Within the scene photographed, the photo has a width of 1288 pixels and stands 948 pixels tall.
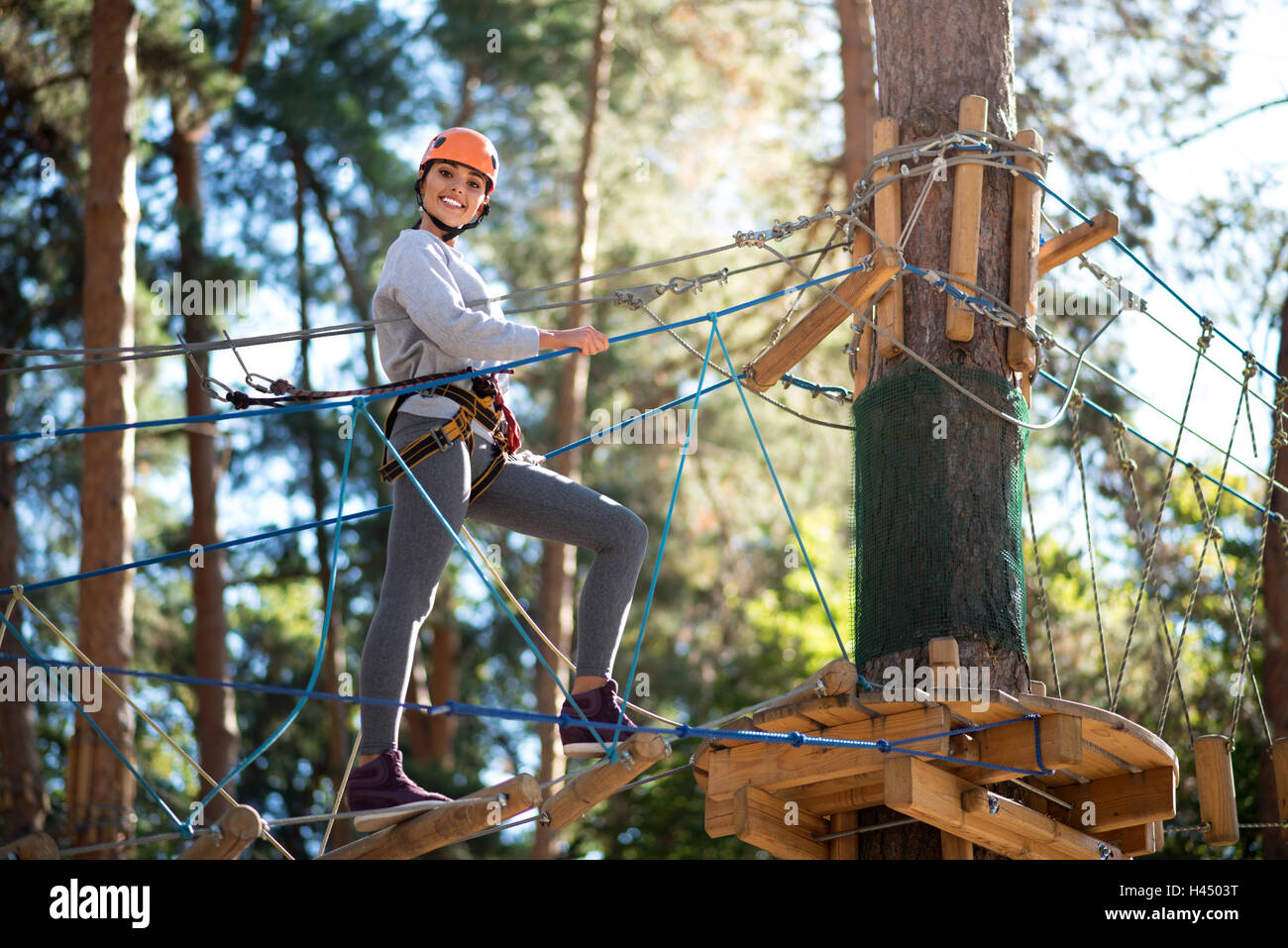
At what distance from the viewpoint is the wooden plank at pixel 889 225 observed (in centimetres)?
441

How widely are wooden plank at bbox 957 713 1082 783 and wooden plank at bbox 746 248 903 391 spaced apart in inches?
48.3

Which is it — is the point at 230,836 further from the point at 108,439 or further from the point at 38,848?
the point at 108,439

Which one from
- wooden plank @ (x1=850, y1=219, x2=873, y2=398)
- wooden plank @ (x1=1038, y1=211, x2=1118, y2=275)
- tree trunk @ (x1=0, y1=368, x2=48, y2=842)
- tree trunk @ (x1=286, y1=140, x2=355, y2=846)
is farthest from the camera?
tree trunk @ (x1=286, y1=140, x2=355, y2=846)

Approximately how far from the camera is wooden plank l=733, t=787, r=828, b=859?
13.5 feet

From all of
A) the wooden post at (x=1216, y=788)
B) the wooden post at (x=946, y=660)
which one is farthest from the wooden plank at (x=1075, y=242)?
the wooden post at (x=1216, y=788)

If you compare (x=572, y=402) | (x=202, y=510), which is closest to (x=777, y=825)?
(x=572, y=402)

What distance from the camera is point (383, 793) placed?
362 cm

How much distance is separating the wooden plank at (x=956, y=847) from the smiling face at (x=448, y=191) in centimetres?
209

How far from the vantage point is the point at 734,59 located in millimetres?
14180

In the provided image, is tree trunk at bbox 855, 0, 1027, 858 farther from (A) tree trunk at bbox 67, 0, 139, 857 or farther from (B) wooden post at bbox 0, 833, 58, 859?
(A) tree trunk at bbox 67, 0, 139, 857

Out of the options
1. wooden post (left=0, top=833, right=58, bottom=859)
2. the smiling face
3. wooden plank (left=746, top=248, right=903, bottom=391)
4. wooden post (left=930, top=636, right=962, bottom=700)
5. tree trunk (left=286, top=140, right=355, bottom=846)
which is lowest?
wooden post (left=0, top=833, right=58, bottom=859)

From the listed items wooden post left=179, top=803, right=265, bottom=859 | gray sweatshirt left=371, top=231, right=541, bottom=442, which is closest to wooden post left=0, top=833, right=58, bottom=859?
wooden post left=179, top=803, right=265, bottom=859

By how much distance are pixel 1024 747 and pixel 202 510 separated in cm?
917
